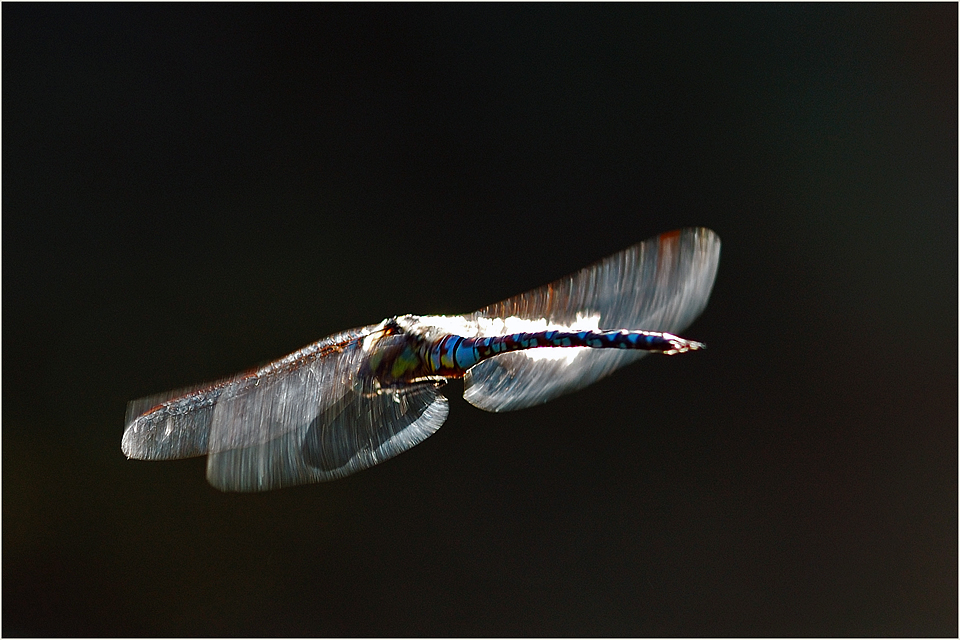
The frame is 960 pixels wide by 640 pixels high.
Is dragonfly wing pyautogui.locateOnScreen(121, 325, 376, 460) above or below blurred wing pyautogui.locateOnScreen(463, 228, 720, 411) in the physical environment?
below

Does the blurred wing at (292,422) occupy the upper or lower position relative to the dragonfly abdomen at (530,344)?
lower

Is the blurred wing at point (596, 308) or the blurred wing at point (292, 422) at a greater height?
the blurred wing at point (596, 308)

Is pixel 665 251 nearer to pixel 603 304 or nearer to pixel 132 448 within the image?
pixel 603 304

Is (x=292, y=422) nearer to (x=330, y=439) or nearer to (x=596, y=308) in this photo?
(x=330, y=439)

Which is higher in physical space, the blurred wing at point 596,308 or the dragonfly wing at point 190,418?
the blurred wing at point 596,308

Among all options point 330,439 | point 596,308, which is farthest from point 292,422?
point 596,308
